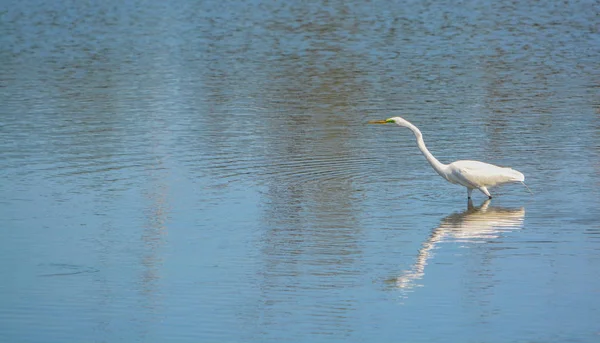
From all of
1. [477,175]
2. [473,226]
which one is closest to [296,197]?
[477,175]

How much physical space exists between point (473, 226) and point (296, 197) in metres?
2.18

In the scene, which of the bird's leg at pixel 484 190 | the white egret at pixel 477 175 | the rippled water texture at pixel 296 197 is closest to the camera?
the rippled water texture at pixel 296 197

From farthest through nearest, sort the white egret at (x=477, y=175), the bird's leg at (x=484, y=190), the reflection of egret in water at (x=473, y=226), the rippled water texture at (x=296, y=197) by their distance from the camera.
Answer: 1. the bird's leg at (x=484, y=190)
2. the white egret at (x=477, y=175)
3. the reflection of egret in water at (x=473, y=226)
4. the rippled water texture at (x=296, y=197)

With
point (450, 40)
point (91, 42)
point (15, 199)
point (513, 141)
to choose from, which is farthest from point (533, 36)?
point (15, 199)

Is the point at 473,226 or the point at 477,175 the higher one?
the point at 477,175

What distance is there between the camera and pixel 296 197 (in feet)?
44.0

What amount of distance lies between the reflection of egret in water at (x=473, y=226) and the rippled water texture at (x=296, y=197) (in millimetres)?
39

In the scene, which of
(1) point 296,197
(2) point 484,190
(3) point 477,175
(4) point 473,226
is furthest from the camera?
(1) point 296,197

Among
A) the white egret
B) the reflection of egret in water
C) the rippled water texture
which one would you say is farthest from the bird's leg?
the rippled water texture

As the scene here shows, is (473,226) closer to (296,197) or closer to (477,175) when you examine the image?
(477,175)

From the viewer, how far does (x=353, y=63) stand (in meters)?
25.8

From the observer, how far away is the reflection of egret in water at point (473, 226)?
11.3 metres

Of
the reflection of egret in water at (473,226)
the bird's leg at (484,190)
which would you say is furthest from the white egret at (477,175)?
the reflection of egret in water at (473,226)

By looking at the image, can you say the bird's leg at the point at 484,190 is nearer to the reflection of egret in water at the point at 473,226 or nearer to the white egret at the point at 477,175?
the white egret at the point at 477,175
